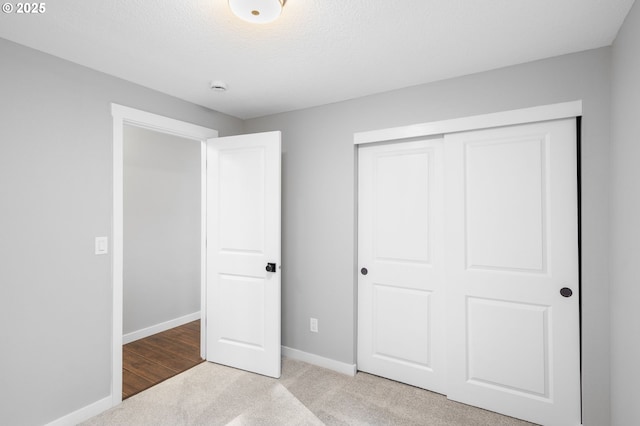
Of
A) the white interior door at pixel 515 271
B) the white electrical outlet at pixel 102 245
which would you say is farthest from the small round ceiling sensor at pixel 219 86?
the white interior door at pixel 515 271

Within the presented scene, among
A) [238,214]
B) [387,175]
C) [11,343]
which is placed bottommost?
[11,343]

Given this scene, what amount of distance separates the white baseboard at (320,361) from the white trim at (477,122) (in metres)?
1.94

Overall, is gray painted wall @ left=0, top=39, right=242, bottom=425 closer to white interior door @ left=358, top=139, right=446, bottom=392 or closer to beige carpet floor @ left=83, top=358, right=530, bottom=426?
beige carpet floor @ left=83, top=358, right=530, bottom=426

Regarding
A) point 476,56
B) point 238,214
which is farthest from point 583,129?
point 238,214

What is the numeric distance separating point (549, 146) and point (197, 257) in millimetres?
3955

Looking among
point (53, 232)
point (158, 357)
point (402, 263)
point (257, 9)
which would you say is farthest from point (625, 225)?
point (158, 357)

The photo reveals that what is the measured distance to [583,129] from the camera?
1.98 m

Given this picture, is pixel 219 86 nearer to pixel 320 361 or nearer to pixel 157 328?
pixel 320 361

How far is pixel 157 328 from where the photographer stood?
382 cm

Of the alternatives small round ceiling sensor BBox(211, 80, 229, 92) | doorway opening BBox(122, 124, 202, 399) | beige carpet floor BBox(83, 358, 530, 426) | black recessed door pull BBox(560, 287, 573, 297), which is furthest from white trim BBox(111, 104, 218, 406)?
black recessed door pull BBox(560, 287, 573, 297)

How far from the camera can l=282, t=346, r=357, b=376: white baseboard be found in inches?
111

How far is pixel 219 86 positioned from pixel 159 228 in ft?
7.09

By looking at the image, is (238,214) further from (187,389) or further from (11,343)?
(11,343)

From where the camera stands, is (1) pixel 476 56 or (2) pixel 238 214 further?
(2) pixel 238 214
